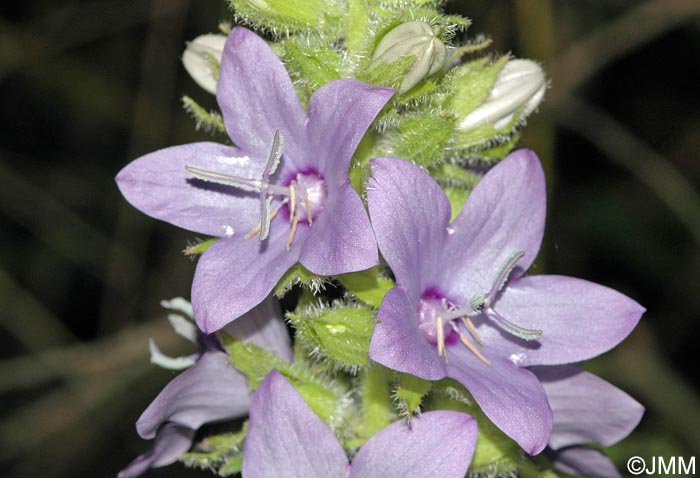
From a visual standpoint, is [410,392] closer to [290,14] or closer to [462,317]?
[462,317]

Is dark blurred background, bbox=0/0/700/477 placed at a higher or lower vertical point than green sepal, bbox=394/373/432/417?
lower

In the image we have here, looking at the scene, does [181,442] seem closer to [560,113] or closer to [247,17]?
[247,17]

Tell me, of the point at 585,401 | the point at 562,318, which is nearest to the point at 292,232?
the point at 562,318

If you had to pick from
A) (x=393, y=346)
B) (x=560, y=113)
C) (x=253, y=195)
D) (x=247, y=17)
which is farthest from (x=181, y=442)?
(x=560, y=113)

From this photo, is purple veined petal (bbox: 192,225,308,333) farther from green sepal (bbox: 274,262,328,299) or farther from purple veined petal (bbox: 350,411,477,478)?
purple veined petal (bbox: 350,411,477,478)

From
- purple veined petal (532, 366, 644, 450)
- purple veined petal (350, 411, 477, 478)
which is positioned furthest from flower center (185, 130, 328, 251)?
purple veined petal (532, 366, 644, 450)

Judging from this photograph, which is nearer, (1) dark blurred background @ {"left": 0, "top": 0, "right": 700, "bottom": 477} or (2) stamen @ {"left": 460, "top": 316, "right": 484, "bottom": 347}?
(2) stamen @ {"left": 460, "top": 316, "right": 484, "bottom": 347}

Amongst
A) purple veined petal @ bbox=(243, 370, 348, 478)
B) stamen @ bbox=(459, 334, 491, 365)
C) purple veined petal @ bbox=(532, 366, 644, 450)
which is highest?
stamen @ bbox=(459, 334, 491, 365)

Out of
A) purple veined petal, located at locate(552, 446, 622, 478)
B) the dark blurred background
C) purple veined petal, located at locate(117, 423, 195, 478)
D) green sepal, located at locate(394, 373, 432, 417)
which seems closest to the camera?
green sepal, located at locate(394, 373, 432, 417)
